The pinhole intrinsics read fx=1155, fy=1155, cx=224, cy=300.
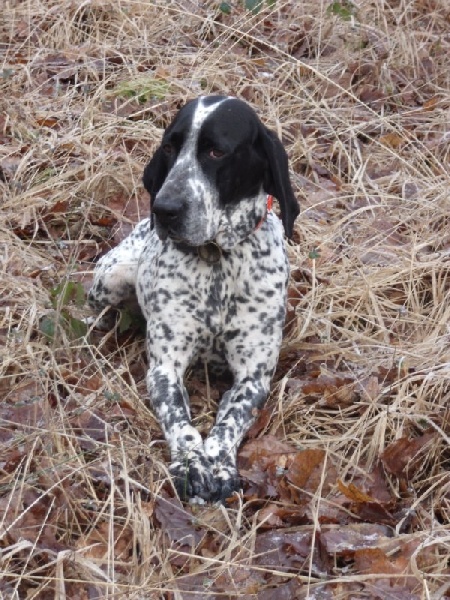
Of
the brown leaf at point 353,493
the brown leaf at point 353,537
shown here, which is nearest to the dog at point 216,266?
the brown leaf at point 353,493

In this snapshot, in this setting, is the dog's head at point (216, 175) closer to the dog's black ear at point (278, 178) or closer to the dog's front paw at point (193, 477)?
the dog's black ear at point (278, 178)

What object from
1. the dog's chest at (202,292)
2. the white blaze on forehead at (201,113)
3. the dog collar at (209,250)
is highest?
the white blaze on forehead at (201,113)

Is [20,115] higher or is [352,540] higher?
[352,540]

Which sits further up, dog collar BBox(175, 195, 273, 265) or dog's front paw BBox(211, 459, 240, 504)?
dog collar BBox(175, 195, 273, 265)

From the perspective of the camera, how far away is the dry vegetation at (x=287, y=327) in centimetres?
378

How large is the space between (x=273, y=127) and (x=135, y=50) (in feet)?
4.12

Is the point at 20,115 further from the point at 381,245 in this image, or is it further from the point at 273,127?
the point at 381,245

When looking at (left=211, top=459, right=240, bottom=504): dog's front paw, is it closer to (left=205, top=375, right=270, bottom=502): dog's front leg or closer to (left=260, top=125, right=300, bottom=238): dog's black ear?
(left=205, top=375, right=270, bottom=502): dog's front leg

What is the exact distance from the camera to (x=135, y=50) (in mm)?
7738

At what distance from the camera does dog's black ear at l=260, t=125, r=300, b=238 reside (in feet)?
15.4

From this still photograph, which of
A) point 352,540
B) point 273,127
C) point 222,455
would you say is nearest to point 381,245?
point 273,127

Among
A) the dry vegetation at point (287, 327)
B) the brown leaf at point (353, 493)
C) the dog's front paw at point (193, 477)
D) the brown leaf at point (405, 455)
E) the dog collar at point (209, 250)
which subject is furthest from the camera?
the dog collar at point (209, 250)

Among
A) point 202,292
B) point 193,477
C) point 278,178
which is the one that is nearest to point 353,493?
point 193,477

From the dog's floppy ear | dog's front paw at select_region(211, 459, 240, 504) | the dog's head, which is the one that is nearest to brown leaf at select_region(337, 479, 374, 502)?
dog's front paw at select_region(211, 459, 240, 504)
